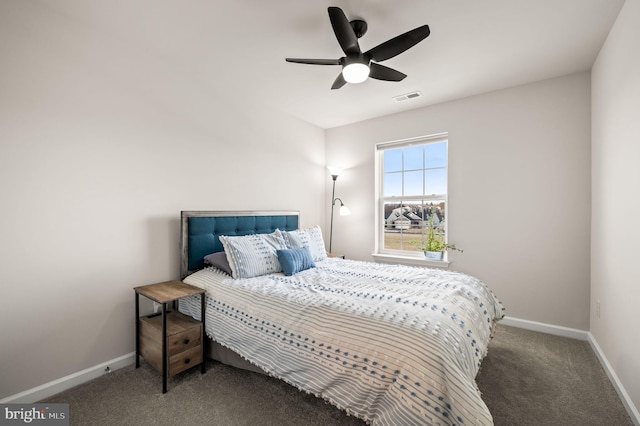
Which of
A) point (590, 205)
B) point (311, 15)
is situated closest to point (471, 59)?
point (311, 15)

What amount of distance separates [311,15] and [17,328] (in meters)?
2.86

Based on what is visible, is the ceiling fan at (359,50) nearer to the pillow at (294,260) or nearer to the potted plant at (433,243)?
the pillow at (294,260)

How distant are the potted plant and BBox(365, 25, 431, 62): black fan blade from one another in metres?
2.32

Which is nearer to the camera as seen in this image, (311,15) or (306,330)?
(306,330)

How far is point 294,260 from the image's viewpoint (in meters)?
2.67

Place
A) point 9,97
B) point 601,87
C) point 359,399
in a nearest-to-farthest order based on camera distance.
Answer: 1. point 359,399
2. point 9,97
3. point 601,87

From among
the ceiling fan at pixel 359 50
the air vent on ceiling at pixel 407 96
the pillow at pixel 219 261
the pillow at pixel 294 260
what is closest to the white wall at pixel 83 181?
the pillow at pixel 219 261

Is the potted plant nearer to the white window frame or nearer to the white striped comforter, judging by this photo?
the white window frame

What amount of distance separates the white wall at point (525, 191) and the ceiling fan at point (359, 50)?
64.4 inches

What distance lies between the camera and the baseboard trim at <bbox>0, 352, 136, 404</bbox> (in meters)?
1.80

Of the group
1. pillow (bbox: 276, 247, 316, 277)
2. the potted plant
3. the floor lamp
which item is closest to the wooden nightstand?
pillow (bbox: 276, 247, 316, 277)

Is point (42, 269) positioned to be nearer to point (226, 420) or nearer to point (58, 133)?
point (58, 133)

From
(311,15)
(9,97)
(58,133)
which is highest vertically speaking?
(311,15)

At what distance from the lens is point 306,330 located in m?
1.67
